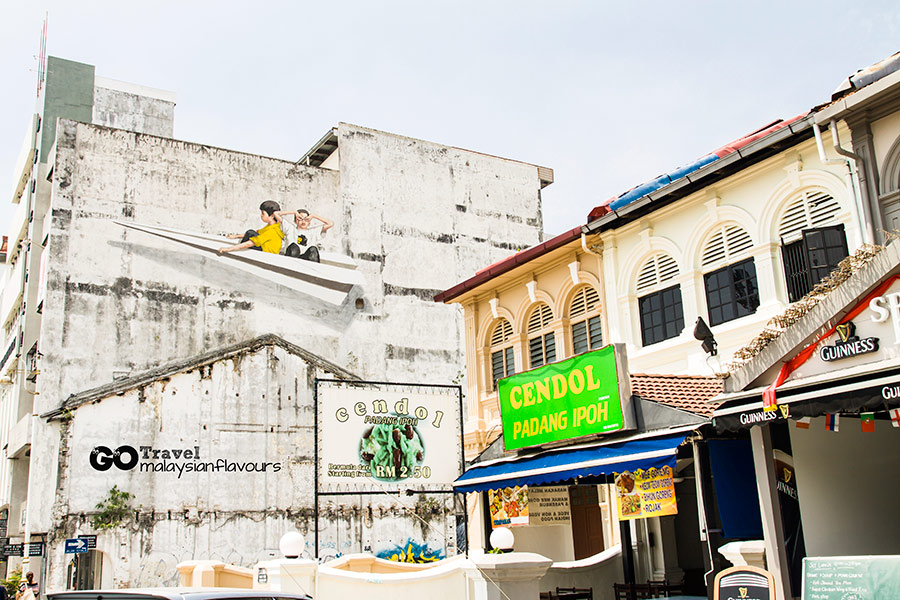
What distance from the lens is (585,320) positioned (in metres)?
16.9

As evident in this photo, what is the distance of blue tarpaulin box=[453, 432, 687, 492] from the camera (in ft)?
36.3

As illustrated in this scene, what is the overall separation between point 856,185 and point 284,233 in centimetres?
2608

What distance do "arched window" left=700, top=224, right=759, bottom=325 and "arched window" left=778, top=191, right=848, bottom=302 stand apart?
0.64 meters

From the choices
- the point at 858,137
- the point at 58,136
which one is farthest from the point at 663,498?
the point at 58,136

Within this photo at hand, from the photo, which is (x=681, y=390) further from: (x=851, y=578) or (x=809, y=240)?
(x=851, y=578)

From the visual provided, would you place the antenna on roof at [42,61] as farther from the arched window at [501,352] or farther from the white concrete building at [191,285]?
the arched window at [501,352]

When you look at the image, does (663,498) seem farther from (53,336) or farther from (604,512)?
(53,336)

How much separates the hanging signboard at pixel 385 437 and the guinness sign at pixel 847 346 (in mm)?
9311

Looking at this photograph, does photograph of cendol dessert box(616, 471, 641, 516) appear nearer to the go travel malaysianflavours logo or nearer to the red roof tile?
the red roof tile

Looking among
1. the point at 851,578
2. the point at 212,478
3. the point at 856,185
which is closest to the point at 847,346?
the point at 851,578

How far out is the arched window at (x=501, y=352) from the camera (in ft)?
62.6

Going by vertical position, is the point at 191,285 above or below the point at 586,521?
above

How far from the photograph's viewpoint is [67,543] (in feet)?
85.0

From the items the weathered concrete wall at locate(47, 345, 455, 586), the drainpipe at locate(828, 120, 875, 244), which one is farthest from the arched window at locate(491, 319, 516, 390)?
the weathered concrete wall at locate(47, 345, 455, 586)
